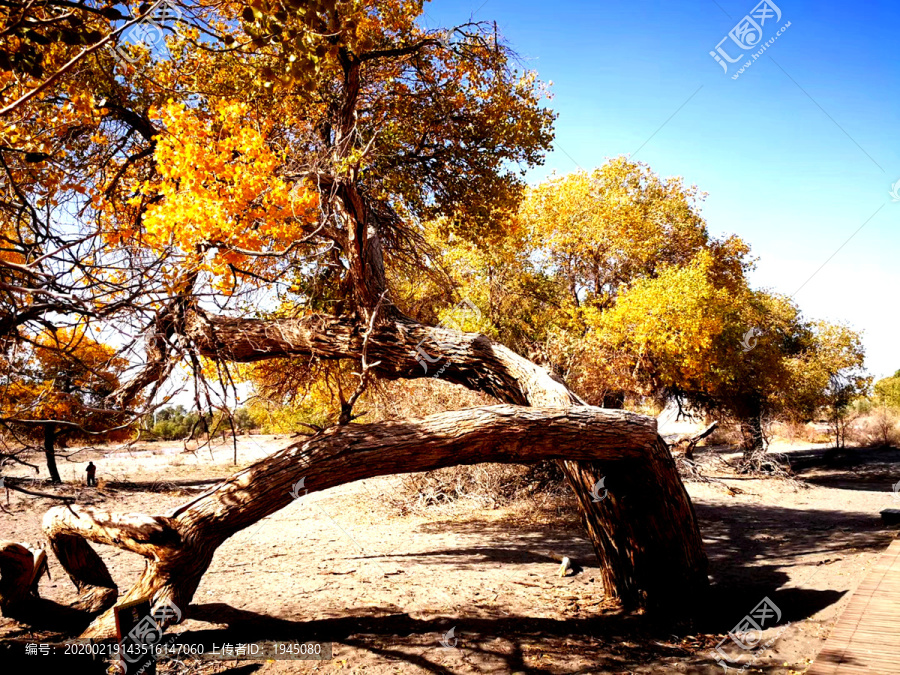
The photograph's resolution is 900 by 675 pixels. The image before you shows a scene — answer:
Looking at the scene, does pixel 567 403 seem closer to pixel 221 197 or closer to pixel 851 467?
pixel 221 197

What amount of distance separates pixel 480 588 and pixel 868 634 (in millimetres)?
3597

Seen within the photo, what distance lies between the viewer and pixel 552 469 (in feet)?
38.5

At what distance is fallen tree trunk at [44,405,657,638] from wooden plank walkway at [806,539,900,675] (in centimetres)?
197

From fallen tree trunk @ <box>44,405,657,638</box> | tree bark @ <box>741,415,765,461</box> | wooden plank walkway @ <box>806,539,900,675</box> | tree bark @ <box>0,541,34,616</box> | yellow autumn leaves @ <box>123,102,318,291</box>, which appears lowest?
tree bark @ <box>741,415,765,461</box>

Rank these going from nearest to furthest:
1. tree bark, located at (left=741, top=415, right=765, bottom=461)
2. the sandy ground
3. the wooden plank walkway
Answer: the wooden plank walkway < the sandy ground < tree bark, located at (left=741, top=415, right=765, bottom=461)

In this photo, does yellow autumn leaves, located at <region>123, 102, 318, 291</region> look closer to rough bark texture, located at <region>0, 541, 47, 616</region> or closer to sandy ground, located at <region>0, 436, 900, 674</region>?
sandy ground, located at <region>0, 436, 900, 674</region>

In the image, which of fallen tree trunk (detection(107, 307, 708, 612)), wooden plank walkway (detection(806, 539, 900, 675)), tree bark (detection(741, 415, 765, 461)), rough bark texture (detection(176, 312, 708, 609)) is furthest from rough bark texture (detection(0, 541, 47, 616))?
tree bark (detection(741, 415, 765, 461))

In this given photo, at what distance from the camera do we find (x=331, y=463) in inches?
190

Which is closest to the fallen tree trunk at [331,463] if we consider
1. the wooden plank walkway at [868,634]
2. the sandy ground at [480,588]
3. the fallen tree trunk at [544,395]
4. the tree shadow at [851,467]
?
the fallen tree trunk at [544,395]

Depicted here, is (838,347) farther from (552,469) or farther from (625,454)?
(625,454)

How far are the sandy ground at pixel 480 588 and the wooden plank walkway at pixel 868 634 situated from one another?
274 mm

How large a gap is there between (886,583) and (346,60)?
7.53m

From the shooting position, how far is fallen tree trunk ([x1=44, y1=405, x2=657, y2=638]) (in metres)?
4.60

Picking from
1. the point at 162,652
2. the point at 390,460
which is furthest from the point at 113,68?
the point at 162,652
